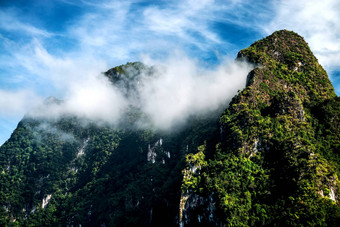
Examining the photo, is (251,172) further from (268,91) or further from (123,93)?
(123,93)

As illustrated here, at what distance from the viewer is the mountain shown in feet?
228

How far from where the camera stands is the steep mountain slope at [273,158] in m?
65.9

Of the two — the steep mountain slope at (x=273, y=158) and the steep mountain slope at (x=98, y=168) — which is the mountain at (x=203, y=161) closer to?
the steep mountain slope at (x=273, y=158)

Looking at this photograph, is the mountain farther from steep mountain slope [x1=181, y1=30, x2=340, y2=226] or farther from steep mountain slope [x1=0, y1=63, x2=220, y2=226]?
steep mountain slope [x1=0, y1=63, x2=220, y2=226]

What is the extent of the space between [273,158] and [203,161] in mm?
19323

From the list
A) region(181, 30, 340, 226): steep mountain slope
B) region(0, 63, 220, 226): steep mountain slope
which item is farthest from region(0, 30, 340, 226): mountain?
region(0, 63, 220, 226): steep mountain slope

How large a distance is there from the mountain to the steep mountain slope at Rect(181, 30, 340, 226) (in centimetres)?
26

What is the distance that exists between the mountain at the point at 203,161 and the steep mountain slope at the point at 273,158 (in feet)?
0.87

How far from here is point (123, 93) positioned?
175 meters

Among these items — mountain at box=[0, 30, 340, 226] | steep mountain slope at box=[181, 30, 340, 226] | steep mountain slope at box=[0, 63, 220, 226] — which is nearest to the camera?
steep mountain slope at box=[181, 30, 340, 226]

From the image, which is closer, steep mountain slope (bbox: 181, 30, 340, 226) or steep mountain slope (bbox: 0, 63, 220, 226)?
steep mountain slope (bbox: 181, 30, 340, 226)

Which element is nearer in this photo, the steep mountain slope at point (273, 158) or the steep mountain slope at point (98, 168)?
the steep mountain slope at point (273, 158)

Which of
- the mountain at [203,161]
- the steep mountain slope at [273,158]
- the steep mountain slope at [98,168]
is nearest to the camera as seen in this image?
the steep mountain slope at [273,158]

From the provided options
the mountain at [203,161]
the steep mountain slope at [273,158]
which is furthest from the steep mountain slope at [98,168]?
the steep mountain slope at [273,158]
